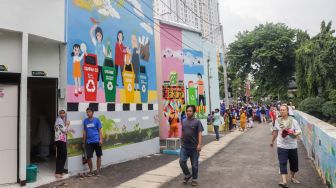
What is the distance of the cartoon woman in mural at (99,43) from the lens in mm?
9109

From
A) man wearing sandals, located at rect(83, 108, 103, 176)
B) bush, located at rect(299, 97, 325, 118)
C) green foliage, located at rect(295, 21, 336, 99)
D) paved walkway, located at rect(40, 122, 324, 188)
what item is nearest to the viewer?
paved walkway, located at rect(40, 122, 324, 188)

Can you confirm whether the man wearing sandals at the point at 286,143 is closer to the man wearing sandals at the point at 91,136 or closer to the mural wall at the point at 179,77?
the man wearing sandals at the point at 91,136

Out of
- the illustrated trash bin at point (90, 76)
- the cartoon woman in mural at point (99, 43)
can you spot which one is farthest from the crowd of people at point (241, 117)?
the illustrated trash bin at point (90, 76)

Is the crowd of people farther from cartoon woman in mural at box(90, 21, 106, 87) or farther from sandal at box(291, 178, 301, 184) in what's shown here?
sandal at box(291, 178, 301, 184)

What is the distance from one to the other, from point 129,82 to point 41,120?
3222mm

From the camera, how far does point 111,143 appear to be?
9508 mm

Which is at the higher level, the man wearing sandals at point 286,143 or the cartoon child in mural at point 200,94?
the cartoon child in mural at point 200,94

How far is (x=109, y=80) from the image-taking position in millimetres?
9602

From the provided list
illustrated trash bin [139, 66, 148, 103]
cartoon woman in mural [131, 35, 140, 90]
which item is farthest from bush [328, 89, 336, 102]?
cartoon woman in mural [131, 35, 140, 90]

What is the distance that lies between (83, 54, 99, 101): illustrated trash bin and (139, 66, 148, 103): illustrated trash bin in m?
2.62

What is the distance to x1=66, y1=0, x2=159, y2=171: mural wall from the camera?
8289 millimetres

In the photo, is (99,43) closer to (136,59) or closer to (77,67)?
(77,67)

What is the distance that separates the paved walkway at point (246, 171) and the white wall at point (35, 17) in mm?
4911

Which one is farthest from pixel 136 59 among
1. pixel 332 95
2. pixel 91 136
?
pixel 332 95
